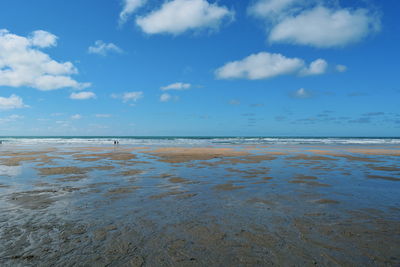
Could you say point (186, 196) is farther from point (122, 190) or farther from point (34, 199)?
point (34, 199)

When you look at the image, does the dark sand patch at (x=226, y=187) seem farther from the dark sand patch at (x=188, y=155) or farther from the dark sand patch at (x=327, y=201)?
the dark sand patch at (x=188, y=155)

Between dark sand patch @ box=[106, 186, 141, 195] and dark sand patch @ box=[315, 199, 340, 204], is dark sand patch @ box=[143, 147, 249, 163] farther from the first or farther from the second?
dark sand patch @ box=[315, 199, 340, 204]

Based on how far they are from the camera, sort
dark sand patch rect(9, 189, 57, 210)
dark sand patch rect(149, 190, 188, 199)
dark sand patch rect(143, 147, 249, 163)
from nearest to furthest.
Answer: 1. dark sand patch rect(9, 189, 57, 210)
2. dark sand patch rect(149, 190, 188, 199)
3. dark sand patch rect(143, 147, 249, 163)

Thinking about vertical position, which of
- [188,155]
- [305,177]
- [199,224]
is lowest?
[199,224]

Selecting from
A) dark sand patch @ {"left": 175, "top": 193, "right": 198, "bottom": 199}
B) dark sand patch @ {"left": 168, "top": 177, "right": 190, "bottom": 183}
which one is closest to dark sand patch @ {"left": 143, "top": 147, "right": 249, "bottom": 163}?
dark sand patch @ {"left": 168, "top": 177, "right": 190, "bottom": 183}

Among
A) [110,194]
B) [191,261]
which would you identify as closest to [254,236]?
[191,261]

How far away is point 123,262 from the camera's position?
3.89 meters

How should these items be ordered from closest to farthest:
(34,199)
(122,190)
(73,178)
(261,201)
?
(261,201), (34,199), (122,190), (73,178)

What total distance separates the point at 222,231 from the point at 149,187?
4734 millimetres

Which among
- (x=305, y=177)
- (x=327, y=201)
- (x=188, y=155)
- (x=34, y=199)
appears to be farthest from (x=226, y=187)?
(x=188, y=155)

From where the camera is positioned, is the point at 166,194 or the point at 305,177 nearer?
the point at 166,194

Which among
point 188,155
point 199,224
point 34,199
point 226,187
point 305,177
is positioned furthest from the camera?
point 188,155

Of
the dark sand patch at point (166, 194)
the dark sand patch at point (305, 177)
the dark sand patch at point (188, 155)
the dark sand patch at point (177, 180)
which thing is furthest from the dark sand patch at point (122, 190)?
the dark sand patch at point (188, 155)

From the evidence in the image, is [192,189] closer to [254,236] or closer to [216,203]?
[216,203]
